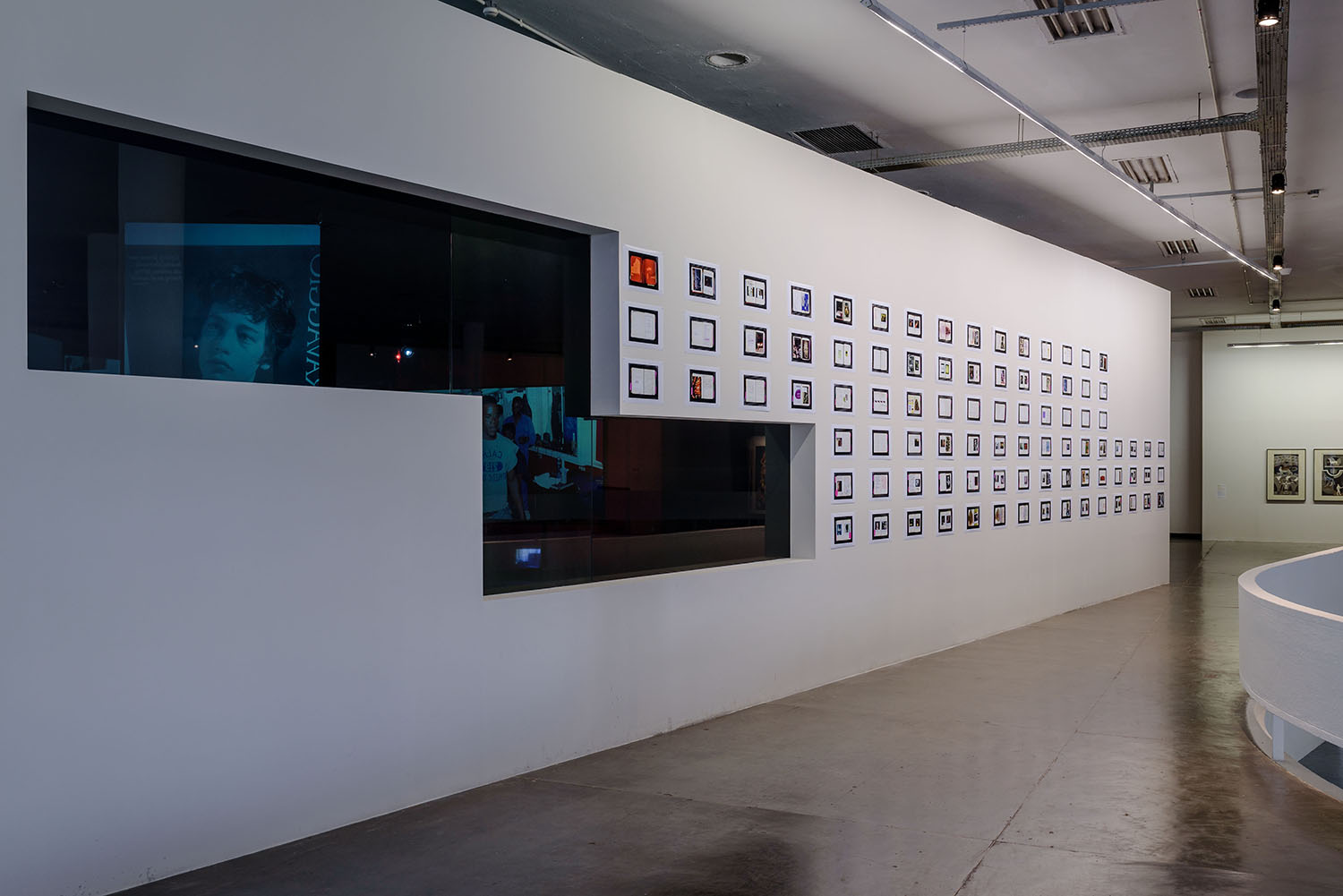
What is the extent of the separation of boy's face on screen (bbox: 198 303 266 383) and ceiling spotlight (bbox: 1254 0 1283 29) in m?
5.70

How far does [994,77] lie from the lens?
9.55m

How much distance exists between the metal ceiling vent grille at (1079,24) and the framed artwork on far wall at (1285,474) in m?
17.8

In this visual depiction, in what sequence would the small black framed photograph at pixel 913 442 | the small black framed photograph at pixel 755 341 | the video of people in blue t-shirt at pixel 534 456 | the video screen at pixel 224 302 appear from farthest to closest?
1. the small black framed photograph at pixel 913 442
2. the small black framed photograph at pixel 755 341
3. the video of people in blue t-shirt at pixel 534 456
4. the video screen at pixel 224 302

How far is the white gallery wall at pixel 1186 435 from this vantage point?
24938 mm

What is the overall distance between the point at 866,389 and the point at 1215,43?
3.66 metres

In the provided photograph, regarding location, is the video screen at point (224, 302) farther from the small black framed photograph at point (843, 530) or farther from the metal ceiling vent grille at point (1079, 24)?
the metal ceiling vent grille at point (1079, 24)

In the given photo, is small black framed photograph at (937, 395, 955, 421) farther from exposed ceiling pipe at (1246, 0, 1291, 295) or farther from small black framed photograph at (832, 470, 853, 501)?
exposed ceiling pipe at (1246, 0, 1291, 295)

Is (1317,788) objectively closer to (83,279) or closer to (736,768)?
(736,768)

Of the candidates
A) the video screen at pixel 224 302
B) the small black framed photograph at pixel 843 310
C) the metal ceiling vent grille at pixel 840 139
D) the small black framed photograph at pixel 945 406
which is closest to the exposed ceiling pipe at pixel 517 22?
the small black framed photograph at pixel 843 310

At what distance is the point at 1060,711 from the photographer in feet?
26.0

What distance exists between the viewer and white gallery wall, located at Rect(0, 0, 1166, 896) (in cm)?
440

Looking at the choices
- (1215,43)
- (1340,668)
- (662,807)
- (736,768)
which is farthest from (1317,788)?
(1215,43)

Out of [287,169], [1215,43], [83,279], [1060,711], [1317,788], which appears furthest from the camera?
[1215,43]

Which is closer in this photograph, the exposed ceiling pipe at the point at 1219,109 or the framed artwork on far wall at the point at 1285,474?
the exposed ceiling pipe at the point at 1219,109
